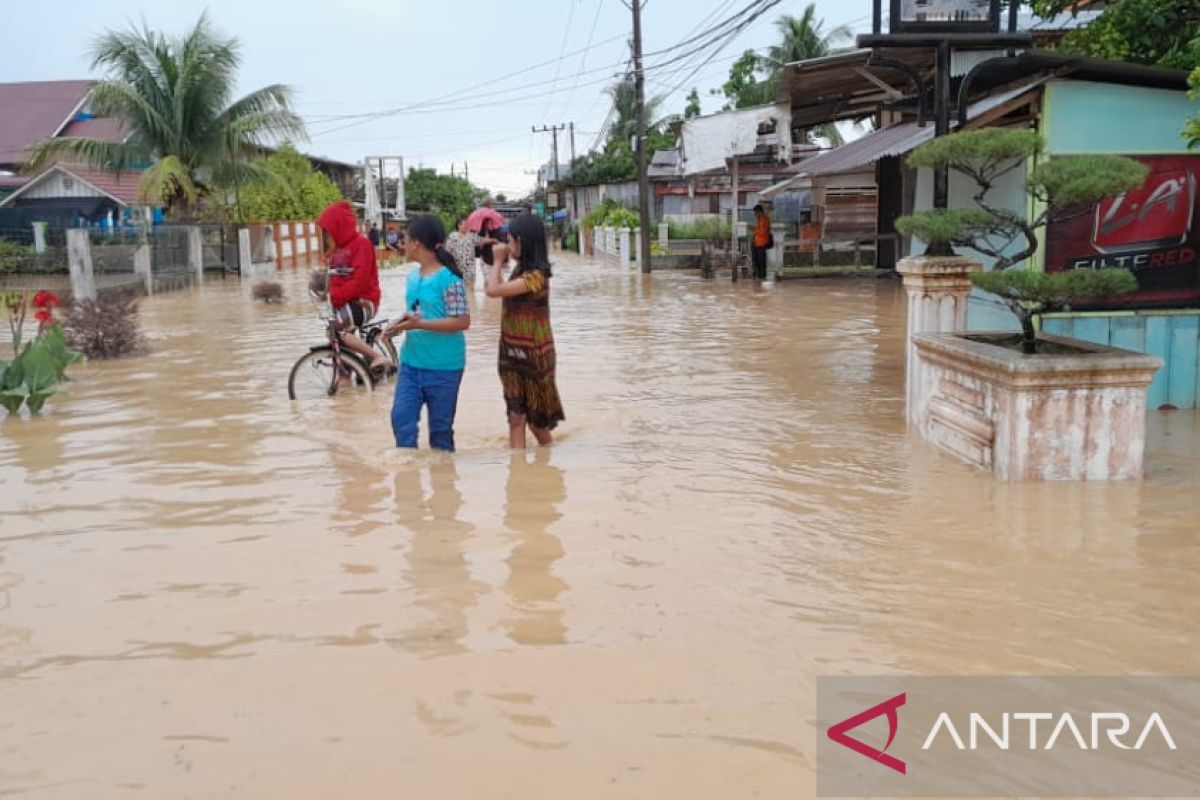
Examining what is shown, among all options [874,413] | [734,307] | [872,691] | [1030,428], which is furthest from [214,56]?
[872,691]

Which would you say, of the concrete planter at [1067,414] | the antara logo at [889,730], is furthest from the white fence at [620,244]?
the antara logo at [889,730]

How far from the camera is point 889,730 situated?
3.31 m

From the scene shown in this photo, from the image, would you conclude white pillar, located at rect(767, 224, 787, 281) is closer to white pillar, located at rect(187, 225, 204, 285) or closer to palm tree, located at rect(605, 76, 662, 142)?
white pillar, located at rect(187, 225, 204, 285)

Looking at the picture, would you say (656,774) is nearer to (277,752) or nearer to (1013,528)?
(277,752)

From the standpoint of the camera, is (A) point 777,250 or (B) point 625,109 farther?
(B) point 625,109

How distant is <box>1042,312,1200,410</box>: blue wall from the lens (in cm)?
827

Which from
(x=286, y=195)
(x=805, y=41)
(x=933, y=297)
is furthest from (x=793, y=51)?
(x=933, y=297)

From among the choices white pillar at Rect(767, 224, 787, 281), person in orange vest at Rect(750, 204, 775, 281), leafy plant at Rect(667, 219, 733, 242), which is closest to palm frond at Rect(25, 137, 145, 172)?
leafy plant at Rect(667, 219, 733, 242)

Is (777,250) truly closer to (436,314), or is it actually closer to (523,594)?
(436,314)

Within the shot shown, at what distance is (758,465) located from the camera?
6852 mm

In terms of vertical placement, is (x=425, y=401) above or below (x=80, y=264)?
below

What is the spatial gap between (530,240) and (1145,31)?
Answer: 590 cm

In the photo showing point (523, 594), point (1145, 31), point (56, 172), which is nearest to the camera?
point (523, 594)

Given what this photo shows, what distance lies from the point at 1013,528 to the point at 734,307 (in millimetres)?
13039
